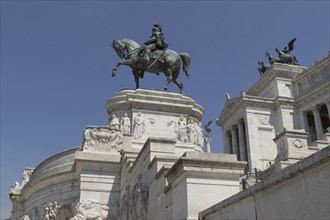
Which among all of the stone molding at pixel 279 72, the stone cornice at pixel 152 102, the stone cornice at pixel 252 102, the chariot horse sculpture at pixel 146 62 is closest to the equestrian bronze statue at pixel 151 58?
the chariot horse sculpture at pixel 146 62

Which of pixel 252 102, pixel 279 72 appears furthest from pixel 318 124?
pixel 279 72

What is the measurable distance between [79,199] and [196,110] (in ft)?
30.9

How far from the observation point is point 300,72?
2160 inches

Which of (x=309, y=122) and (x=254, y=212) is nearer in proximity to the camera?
(x=254, y=212)

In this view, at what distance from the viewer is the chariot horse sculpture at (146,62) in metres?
25.1

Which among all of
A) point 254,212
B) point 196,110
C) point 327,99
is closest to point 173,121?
point 196,110

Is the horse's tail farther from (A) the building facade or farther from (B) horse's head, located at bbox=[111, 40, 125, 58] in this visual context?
(B) horse's head, located at bbox=[111, 40, 125, 58]

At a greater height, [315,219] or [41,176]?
[41,176]

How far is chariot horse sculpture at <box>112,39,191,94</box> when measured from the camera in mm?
25078

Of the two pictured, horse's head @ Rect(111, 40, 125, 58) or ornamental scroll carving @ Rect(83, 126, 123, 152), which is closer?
ornamental scroll carving @ Rect(83, 126, 123, 152)

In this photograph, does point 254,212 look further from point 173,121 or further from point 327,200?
point 173,121

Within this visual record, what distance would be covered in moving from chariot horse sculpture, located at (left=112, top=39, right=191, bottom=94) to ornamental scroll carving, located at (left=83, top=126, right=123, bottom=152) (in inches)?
249

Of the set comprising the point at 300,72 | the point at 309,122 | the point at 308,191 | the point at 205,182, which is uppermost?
the point at 300,72

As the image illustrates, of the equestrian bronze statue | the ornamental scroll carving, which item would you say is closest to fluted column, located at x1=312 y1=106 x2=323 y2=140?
the equestrian bronze statue
